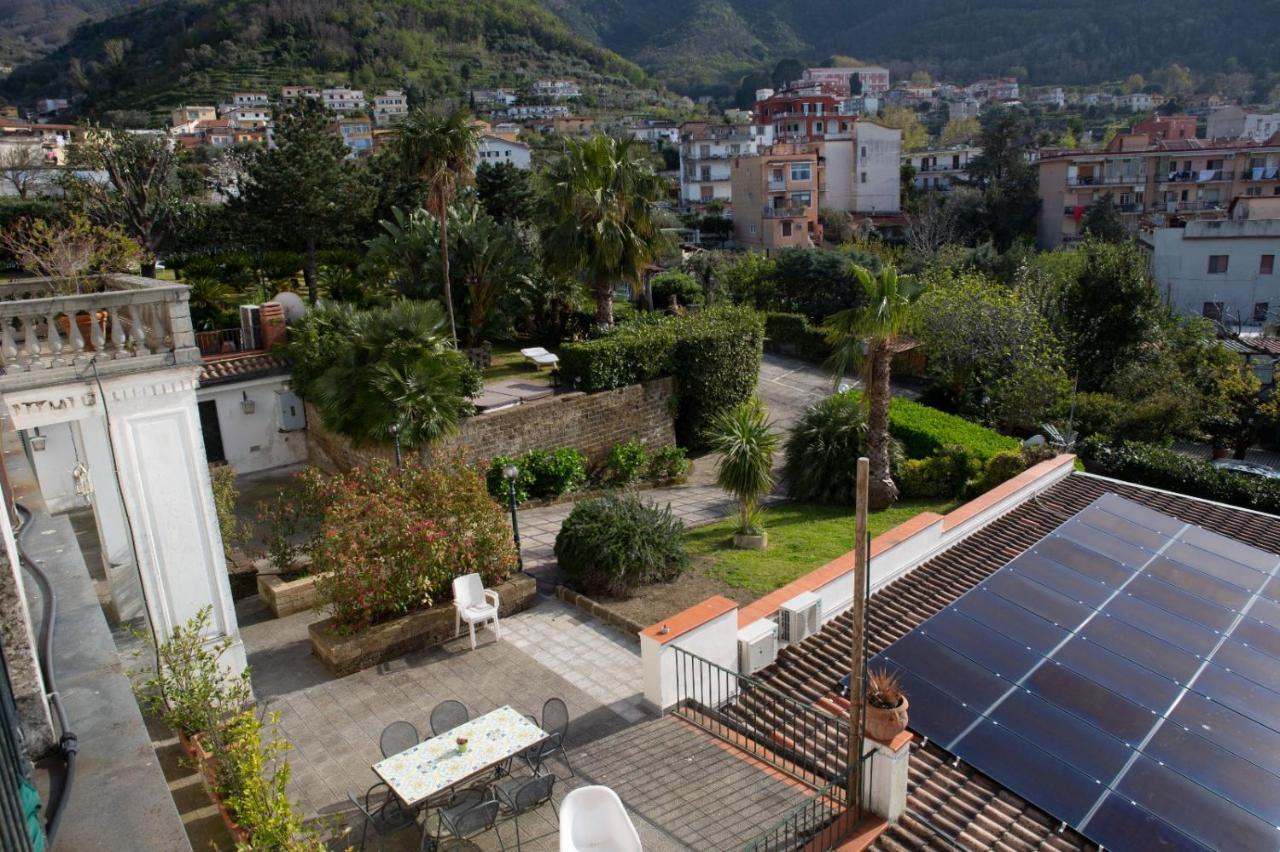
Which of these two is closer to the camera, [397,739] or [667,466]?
[397,739]

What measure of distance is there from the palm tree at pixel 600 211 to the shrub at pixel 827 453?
Result: 25.0 ft

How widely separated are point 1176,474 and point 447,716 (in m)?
18.6

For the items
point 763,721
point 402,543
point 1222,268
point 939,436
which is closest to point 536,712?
point 763,721

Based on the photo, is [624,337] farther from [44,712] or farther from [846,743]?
[44,712]

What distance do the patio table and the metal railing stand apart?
2163 mm

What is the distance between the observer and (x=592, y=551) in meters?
13.9

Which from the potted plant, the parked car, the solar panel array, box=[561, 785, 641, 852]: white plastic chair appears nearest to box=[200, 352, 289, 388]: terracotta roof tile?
the solar panel array

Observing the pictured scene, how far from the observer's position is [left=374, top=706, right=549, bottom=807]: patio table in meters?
7.64

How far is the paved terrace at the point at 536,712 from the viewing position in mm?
8156

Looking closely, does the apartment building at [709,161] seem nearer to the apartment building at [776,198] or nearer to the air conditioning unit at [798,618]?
the apartment building at [776,198]

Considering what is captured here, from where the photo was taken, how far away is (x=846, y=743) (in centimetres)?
904

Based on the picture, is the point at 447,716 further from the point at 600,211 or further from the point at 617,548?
the point at 600,211

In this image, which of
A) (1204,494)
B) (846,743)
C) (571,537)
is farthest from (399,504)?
(1204,494)

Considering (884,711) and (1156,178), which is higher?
(1156,178)
